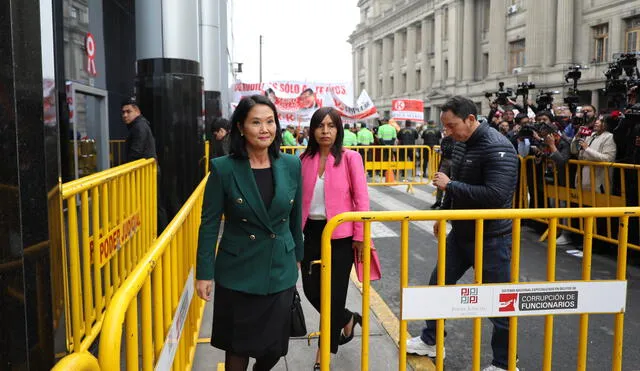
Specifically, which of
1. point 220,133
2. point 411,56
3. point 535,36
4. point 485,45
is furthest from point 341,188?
point 411,56

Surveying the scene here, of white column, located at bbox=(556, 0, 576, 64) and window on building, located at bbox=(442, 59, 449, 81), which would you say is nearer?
white column, located at bbox=(556, 0, 576, 64)

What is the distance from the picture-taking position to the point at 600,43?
37719mm

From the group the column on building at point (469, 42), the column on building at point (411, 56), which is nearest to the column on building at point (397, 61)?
the column on building at point (411, 56)

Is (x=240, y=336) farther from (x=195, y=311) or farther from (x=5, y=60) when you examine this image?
(x=5, y=60)

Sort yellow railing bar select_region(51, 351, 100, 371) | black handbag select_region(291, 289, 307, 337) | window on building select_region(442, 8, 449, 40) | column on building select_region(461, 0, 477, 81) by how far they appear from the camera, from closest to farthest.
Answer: yellow railing bar select_region(51, 351, 100, 371)
black handbag select_region(291, 289, 307, 337)
column on building select_region(461, 0, 477, 81)
window on building select_region(442, 8, 449, 40)

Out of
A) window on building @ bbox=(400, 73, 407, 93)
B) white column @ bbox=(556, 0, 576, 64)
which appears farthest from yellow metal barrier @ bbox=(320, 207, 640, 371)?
window on building @ bbox=(400, 73, 407, 93)

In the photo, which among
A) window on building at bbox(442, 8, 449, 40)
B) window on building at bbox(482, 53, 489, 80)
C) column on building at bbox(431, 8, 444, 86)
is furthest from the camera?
column on building at bbox(431, 8, 444, 86)

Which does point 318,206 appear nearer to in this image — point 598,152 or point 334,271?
point 334,271

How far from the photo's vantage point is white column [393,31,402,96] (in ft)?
238

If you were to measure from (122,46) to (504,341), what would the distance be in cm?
1255

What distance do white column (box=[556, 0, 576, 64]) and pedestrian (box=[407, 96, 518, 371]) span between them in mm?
39232

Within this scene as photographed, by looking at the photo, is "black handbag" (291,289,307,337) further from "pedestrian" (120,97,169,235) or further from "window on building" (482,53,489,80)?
"window on building" (482,53,489,80)

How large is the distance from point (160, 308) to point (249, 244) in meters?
0.64

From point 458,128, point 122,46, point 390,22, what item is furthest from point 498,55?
point 458,128
